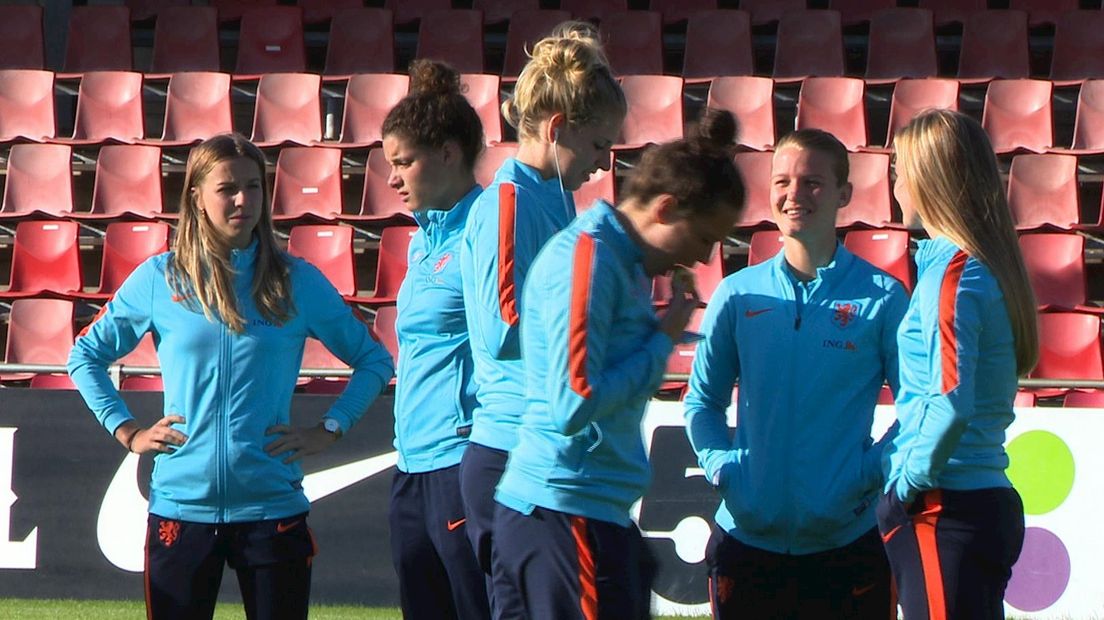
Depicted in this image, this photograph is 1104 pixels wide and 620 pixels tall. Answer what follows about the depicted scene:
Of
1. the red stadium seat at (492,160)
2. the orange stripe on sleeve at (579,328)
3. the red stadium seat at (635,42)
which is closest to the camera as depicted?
the orange stripe on sleeve at (579,328)

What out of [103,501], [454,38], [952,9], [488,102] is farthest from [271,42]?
[103,501]

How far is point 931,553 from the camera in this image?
3055 millimetres

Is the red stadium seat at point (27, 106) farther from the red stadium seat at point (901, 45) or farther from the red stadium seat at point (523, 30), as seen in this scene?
the red stadium seat at point (901, 45)

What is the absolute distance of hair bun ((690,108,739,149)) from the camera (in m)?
2.68

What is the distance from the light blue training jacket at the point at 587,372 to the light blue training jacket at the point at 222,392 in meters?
0.95

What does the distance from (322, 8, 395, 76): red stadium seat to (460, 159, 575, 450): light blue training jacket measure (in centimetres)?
879

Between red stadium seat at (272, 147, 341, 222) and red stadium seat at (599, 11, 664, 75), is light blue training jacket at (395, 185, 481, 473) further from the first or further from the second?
red stadium seat at (599, 11, 664, 75)

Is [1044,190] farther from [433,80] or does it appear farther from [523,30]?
[433,80]

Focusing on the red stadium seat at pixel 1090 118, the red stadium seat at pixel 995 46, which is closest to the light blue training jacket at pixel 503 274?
the red stadium seat at pixel 1090 118

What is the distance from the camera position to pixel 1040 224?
9.52 metres

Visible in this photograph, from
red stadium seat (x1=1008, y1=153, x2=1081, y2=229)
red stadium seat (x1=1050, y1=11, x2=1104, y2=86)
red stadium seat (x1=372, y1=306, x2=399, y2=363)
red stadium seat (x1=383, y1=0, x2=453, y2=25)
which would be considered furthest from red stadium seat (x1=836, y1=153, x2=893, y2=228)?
red stadium seat (x1=383, y1=0, x2=453, y2=25)

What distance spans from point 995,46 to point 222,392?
9303mm

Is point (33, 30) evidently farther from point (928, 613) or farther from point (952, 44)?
point (928, 613)

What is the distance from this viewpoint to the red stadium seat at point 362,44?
11.7 metres
